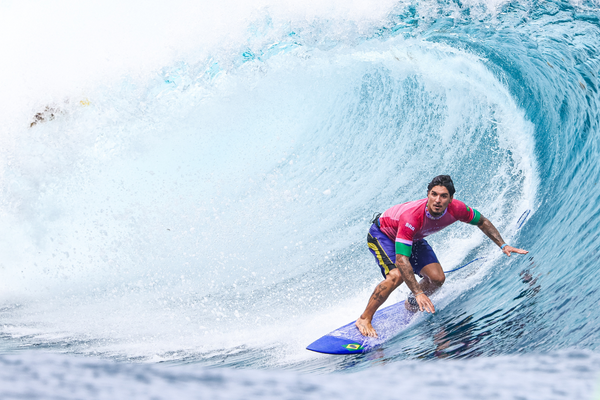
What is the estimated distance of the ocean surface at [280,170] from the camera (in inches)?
170

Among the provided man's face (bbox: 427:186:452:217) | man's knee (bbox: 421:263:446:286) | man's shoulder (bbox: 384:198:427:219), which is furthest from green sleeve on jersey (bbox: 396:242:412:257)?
man's knee (bbox: 421:263:446:286)

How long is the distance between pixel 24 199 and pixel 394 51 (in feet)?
22.8

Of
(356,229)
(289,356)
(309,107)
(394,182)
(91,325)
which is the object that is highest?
(309,107)

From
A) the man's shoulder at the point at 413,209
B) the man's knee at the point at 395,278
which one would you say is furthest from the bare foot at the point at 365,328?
the man's shoulder at the point at 413,209

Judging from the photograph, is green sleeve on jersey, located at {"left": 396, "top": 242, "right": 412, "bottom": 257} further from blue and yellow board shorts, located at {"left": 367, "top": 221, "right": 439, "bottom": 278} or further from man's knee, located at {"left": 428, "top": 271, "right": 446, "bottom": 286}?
man's knee, located at {"left": 428, "top": 271, "right": 446, "bottom": 286}

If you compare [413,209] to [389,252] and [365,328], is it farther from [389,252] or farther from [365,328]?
[365,328]

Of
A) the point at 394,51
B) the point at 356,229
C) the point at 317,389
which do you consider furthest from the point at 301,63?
the point at 317,389

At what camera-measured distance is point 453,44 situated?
23.9ft

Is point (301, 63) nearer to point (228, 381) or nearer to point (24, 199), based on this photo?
point (24, 199)

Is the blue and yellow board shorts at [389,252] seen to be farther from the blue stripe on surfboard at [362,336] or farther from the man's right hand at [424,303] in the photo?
the man's right hand at [424,303]

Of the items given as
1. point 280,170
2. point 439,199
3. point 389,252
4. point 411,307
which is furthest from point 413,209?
point 280,170

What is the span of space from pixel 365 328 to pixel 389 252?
685 millimetres

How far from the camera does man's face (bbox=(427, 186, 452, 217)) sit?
11.4ft

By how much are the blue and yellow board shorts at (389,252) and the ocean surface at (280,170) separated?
0.43m
